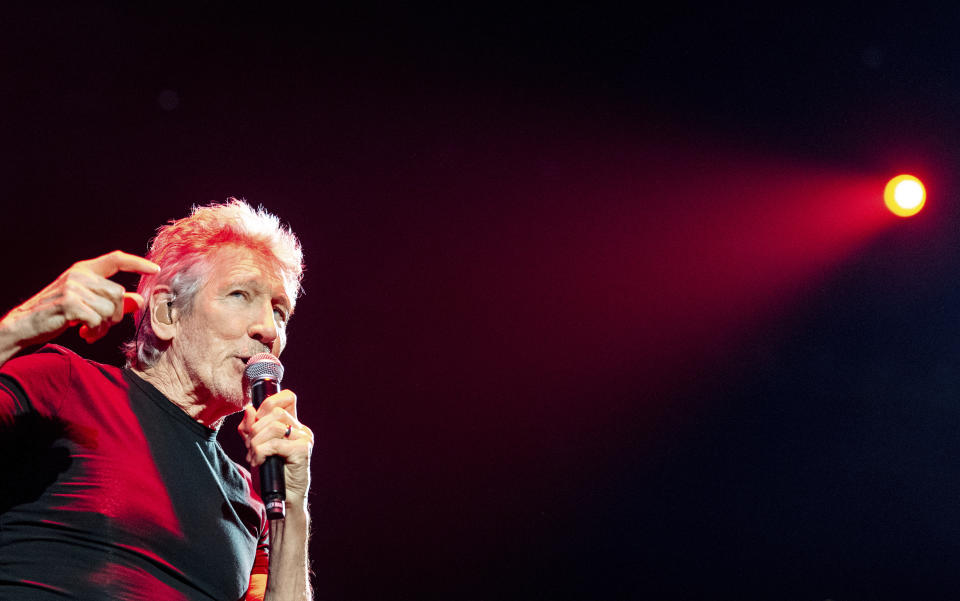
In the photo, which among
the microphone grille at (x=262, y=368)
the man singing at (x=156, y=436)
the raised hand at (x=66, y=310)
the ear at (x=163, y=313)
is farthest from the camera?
the ear at (x=163, y=313)

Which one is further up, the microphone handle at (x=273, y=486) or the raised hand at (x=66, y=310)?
the raised hand at (x=66, y=310)

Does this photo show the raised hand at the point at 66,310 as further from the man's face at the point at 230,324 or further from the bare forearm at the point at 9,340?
the man's face at the point at 230,324

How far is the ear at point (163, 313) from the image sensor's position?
2.29m

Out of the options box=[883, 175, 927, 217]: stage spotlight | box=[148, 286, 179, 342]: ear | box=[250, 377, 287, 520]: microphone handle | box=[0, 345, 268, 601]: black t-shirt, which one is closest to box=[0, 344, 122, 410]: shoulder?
box=[0, 345, 268, 601]: black t-shirt

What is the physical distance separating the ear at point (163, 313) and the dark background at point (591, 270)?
5.16 ft

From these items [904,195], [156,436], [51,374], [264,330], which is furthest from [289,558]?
[904,195]

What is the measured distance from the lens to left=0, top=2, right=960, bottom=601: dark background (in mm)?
4070

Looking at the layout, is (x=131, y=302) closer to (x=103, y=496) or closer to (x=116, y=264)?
(x=116, y=264)

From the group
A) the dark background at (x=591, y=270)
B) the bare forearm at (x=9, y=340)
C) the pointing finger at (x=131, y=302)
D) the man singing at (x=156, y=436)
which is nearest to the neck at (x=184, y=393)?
the man singing at (x=156, y=436)

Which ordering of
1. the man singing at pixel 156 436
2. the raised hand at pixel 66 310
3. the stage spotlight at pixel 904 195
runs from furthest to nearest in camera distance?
the stage spotlight at pixel 904 195, the man singing at pixel 156 436, the raised hand at pixel 66 310

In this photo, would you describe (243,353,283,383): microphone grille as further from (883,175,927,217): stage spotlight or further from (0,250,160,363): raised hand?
(883,175,927,217): stage spotlight

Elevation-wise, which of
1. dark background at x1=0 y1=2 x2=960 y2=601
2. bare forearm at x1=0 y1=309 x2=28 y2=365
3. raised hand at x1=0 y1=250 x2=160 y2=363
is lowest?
bare forearm at x1=0 y1=309 x2=28 y2=365

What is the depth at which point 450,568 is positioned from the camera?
4.35 meters

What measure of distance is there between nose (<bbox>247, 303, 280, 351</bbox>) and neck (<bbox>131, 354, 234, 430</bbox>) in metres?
0.18
